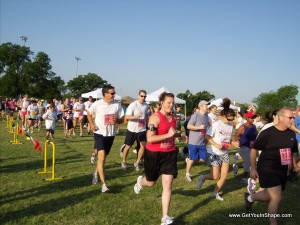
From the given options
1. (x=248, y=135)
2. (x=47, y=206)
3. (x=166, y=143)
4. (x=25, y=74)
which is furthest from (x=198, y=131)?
(x=25, y=74)

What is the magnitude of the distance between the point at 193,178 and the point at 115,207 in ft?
9.28

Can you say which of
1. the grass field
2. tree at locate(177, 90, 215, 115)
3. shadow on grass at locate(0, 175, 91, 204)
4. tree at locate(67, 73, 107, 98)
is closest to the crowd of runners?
the grass field

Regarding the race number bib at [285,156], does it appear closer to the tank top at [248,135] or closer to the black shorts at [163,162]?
the black shorts at [163,162]

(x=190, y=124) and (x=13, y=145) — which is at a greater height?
(x=190, y=124)

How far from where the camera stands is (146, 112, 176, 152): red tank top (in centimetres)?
425

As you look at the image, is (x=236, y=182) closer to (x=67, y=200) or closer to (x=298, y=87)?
(x=67, y=200)

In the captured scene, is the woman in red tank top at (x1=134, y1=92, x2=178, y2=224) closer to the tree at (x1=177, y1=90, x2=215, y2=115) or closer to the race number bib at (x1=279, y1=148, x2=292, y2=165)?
the race number bib at (x1=279, y1=148, x2=292, y2=165)

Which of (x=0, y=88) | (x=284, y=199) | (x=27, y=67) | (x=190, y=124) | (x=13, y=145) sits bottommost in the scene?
(x=284, y=199)

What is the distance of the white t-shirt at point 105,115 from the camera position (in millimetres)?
5879

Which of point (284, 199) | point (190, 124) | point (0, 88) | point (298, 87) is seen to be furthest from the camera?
point (298, 87)

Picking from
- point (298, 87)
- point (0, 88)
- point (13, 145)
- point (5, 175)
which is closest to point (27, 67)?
point (0, 88)

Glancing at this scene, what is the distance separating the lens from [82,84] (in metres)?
94.1

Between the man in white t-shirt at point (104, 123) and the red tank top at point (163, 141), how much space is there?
1.64m

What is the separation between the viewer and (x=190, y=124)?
22.3 ft
